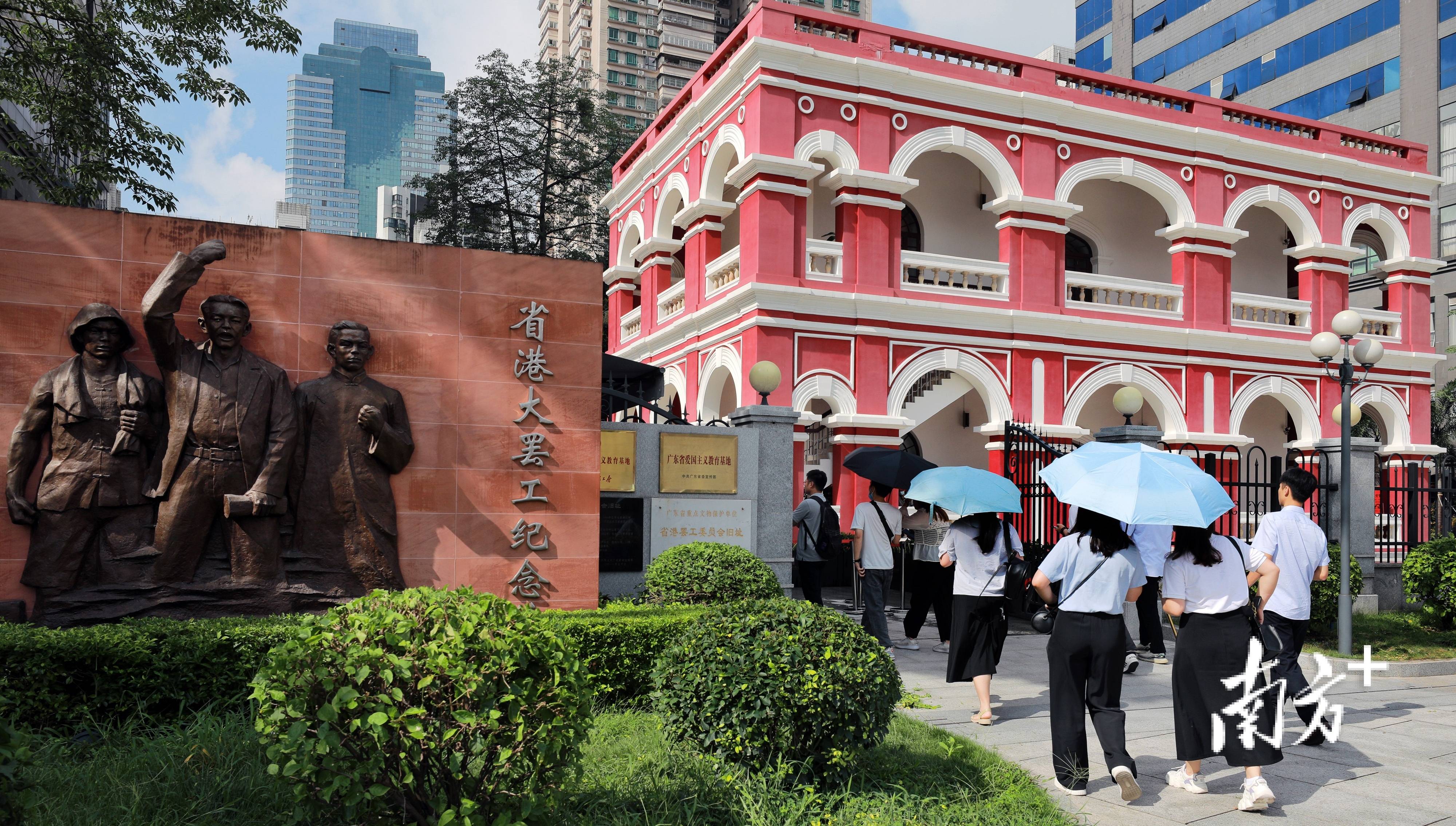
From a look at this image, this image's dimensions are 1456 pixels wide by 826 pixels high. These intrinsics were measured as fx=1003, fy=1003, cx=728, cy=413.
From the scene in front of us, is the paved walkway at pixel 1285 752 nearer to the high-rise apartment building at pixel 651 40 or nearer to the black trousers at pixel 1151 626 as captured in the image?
the black trousers at pixel 1151 626

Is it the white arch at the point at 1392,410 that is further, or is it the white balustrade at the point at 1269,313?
the white arch at the point at 1392,410

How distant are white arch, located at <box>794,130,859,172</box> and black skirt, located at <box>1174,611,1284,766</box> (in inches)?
455

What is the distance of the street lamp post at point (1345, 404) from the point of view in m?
9.39

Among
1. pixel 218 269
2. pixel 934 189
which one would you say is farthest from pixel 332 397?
pixel 934 189

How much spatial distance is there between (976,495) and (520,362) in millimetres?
3543

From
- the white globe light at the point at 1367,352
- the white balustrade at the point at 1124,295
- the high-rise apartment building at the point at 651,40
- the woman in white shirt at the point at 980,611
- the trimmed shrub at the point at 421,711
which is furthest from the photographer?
the high-rise apartment building at the point at 651,40

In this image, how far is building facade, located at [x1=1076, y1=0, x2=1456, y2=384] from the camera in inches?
1197

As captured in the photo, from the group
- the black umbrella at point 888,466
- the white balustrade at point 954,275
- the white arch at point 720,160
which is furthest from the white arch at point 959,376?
the black umbrella at point 888,466

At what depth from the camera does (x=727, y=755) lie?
478cm

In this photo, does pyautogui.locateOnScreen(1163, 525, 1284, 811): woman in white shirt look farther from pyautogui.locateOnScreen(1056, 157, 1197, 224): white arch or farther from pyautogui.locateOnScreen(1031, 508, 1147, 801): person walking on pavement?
pyautogui.locateOnScreen(1056, 157, 1197, 224): white arch

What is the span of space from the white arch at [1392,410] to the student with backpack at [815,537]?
15.1m

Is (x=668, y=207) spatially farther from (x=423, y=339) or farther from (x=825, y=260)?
(x=423, y=339)

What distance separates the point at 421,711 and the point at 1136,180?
17.5 meters

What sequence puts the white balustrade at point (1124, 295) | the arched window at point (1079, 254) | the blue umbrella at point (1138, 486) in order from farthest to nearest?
the arched window at point (1079, 254) < the white balustrade at point (1124, 295) < the blue umbrella at point (1138, 486)
